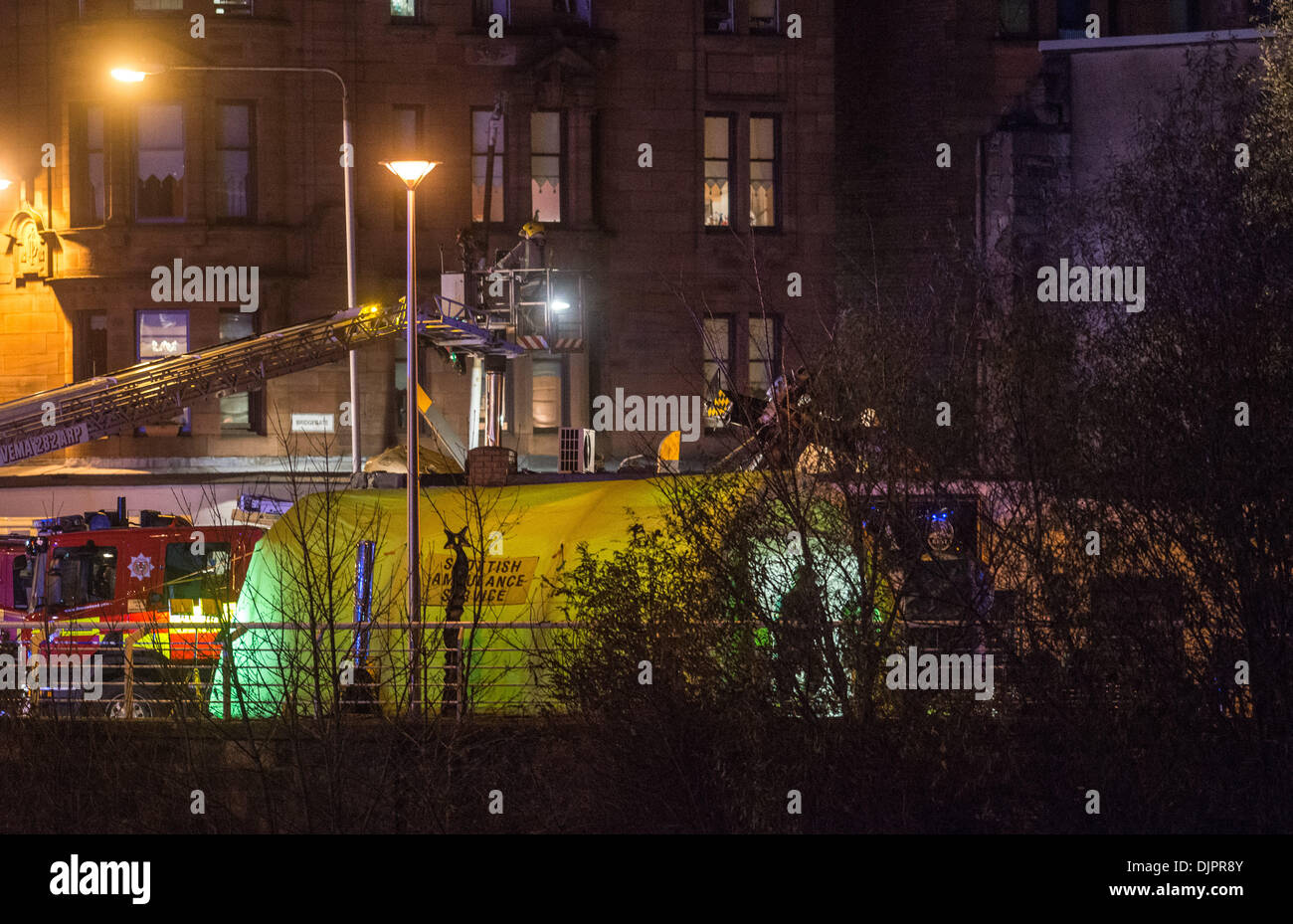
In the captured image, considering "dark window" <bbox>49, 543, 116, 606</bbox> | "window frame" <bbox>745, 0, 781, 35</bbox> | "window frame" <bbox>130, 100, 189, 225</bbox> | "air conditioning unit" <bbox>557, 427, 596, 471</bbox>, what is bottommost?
"dark window" <bbox>49, 543, 116, 606</bbox>

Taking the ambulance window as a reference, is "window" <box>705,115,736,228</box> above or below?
above

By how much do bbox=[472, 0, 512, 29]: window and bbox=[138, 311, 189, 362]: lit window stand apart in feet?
30.4

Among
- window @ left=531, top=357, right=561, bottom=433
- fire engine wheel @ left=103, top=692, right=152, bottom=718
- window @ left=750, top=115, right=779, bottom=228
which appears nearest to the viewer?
fire engine wheel @ left=103, top=692, right=152, bottom=718

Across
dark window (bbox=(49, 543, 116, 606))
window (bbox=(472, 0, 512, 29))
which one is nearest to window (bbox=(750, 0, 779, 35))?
window (bbox=(472, 0, 512, 29))

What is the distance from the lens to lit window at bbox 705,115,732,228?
Result: 39781 mm

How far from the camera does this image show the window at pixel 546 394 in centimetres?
3875

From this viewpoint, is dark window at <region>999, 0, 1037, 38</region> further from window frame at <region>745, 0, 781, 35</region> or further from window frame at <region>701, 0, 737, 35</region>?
window frame at <region>701, 0, 737, 35</region>

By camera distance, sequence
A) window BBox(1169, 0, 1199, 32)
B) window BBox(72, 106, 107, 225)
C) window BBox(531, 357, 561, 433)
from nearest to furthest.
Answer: window BBox(72, 106, 107, 225)
window BBox(531, 357, 561, 433)
window BBox(1169, 0, 1199, 32)

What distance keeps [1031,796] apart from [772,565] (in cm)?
323

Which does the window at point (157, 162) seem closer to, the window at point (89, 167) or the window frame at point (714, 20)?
the window at point (89, 167)

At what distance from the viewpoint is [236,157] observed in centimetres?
3806

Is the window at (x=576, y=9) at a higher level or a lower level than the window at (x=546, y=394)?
higher

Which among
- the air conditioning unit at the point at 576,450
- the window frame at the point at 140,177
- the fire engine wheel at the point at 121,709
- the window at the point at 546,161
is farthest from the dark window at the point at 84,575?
the window at the point at 546,161

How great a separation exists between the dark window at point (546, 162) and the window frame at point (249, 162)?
6197 millimetres
